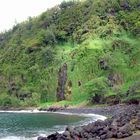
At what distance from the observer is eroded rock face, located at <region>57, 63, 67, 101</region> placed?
188 meters

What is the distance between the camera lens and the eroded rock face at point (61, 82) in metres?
188

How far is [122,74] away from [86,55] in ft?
76.3

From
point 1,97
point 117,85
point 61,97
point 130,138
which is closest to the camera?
point 130,138

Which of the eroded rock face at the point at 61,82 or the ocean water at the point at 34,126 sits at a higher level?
the eroded rock face at the point at 61,82

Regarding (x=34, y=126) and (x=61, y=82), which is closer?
(x=34, y=126)

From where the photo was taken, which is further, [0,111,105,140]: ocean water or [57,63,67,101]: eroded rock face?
[57,63,67,101]: eroded rock face

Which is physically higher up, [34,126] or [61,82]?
[61,82]

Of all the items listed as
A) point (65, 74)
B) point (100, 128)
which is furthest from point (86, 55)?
point (100, 128)

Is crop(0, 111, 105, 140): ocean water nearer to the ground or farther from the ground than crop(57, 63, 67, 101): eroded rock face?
nearer to the ground

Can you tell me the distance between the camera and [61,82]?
191750 millimetres

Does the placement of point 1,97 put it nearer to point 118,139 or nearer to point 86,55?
point 86,55

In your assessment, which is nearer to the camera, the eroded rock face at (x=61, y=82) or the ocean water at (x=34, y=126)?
the ocean water at (x=34, y=126)

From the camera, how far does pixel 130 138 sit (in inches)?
2290

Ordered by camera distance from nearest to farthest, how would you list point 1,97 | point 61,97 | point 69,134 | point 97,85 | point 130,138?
1. point 130,138
2. point 69,134
3. point 97,85
4. point 61,97
5. point 1,97
